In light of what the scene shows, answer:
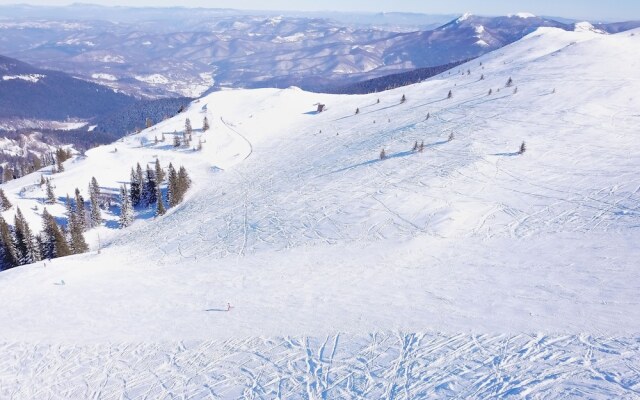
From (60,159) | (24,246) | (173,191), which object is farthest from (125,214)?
(60,159)

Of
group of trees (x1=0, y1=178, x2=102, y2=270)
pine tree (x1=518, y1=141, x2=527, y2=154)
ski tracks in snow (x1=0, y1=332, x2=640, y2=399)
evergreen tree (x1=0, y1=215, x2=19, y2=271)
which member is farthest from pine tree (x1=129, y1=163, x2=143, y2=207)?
pine tree (x1=518, y1=141, x2=527, y2=154)

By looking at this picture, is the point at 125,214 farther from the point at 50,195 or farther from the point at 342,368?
the point at 342,368

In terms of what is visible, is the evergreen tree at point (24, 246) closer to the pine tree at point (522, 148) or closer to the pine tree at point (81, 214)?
the pine tree at point (81, 214)

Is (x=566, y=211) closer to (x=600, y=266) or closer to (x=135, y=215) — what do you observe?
(x=600, y=266)

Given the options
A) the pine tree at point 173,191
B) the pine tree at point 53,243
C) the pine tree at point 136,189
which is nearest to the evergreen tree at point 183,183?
the pine tree at point 173,191

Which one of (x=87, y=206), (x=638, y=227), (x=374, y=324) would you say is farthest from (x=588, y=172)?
(x=87, y=206)

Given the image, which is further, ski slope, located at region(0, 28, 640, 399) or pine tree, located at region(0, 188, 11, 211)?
pine tree, located at region(0, 188, 11, 211)

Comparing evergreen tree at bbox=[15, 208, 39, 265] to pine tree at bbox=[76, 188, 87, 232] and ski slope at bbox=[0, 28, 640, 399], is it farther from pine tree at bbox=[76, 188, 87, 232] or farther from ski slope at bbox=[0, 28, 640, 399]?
ski slope at bbox=[0, 28, 640, 399]
